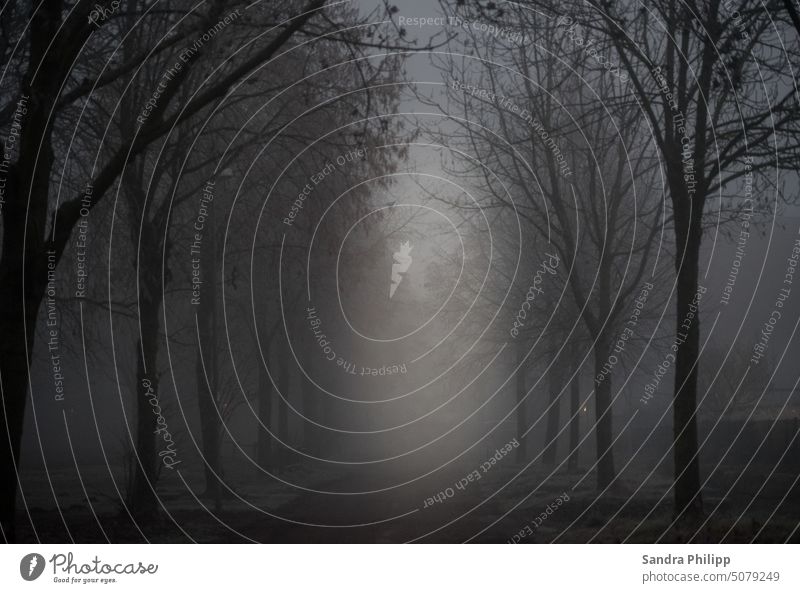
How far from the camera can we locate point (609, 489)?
53.0 feet

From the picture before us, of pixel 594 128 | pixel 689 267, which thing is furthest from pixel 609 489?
pixel 594 128

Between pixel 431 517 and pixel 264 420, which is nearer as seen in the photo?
pixel 431 517

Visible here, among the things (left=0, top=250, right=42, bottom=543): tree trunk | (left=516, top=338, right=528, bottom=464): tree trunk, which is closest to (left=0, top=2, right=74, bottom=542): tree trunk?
(left=0, top=250, right=42, bottom=543): tree trunk

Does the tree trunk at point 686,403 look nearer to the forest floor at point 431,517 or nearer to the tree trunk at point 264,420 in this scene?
the forest floor at point 431,517

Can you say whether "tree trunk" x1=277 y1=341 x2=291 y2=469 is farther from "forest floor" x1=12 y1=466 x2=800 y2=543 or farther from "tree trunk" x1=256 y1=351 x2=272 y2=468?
"forest floor" x1=12 y1=466 x2=800 y2=543

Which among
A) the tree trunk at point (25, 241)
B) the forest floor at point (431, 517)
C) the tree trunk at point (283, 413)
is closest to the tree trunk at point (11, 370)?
the tree trunk at point (25, 241)

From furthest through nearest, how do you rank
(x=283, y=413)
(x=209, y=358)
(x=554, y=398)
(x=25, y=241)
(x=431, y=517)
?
(x=283, y=413), (x=554, y=398), (x=209, y=358), (x=431, y=517), (x=25, y=241)

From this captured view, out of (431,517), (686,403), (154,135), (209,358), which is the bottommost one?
(431,517)

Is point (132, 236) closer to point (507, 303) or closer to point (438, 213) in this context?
point (438, 213)

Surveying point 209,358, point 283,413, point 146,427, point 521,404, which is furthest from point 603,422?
point 283,413

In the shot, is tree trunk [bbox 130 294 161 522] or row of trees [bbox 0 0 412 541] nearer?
row of trees [bbox 0 0 412 541]

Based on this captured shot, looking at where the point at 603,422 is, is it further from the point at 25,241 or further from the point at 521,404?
the point at 25,241

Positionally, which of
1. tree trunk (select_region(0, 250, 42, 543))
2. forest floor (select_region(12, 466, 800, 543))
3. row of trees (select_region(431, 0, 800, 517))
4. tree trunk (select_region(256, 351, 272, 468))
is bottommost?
forest floor (select_region(12, 466, 800, 543))

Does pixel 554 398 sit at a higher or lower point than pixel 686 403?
lower
